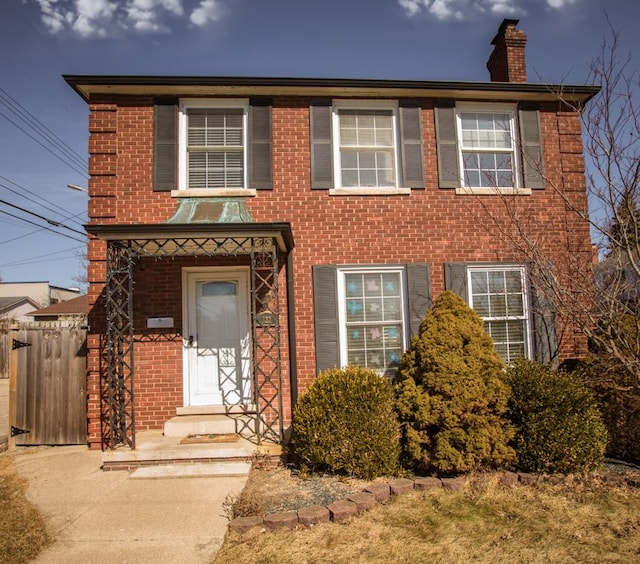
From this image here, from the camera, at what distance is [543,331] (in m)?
7.64

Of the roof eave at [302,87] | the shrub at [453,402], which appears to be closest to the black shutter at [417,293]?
the shrub at [453,402]

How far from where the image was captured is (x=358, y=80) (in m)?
7.54

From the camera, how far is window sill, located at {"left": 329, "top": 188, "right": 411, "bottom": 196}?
7.56 m

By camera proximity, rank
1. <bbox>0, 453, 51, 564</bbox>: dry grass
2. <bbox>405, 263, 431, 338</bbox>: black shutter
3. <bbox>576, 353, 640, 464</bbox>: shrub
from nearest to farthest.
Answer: <bbox>0, 453, 51, 564</bbox>: dry grass, <bbox>576, 353, 640, 464</bbox>: shrub, <bbox>405, 263, 431, 338</bbox>: black shutter

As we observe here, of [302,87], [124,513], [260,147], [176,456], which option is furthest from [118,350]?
[302,87]

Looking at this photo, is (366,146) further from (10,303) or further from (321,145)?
(10,303)

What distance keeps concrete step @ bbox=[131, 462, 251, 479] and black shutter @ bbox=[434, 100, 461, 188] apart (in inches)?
211

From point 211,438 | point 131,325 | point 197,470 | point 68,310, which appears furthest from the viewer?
point 68,310

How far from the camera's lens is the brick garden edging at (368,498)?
4195mm

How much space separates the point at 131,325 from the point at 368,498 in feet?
12.6

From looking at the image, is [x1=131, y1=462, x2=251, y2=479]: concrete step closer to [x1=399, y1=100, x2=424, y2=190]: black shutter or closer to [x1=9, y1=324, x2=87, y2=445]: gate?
[x1=9, y1=324, x2=87, y2=445]: gate

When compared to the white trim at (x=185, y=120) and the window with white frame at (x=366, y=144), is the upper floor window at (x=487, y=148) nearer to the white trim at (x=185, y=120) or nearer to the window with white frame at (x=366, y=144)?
the window with white frame at (x=366, y=144)

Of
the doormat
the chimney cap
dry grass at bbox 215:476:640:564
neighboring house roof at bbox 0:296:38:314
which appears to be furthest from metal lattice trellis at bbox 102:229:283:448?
neighboring house roof at bbox 0:296:38:314

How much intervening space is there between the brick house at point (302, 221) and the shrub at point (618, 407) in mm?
1658
